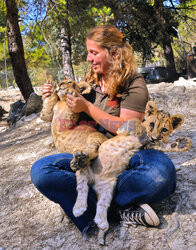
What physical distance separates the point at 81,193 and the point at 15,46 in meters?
7.15

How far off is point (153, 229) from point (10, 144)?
173 inches

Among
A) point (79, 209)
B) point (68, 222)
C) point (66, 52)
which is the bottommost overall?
point (68, 222)

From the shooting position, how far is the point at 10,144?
214 inches

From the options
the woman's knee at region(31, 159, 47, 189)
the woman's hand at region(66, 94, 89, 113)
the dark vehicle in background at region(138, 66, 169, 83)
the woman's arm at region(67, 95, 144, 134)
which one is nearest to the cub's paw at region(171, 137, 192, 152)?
the woman's arm at region(67, 95, 144, 134)

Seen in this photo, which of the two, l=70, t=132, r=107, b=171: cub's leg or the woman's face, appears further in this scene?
the woman's face

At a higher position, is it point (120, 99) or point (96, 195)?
point (120, 99)

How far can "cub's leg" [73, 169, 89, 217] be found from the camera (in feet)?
5.84

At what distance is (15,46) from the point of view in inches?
301

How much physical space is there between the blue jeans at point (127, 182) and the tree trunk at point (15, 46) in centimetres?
653

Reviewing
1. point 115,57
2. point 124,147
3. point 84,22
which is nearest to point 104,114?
point 124,147

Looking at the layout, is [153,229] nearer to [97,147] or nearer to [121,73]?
[97,147]

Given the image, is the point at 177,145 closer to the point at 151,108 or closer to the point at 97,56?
the point at 151,108

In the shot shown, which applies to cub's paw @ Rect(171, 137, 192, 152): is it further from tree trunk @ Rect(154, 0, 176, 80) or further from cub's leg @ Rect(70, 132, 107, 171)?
tree trunk @ Rect(154, 0, 176, 80)

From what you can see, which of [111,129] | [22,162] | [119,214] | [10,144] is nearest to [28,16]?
[10,144]
